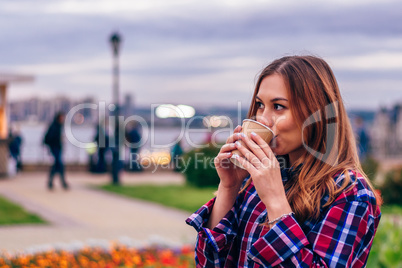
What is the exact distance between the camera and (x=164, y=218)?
29.2 ft

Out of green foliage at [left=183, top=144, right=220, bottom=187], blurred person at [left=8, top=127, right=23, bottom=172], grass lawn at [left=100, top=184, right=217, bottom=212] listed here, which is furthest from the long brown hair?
blurred person at [left=8, top=127, right=23, bottom=172]

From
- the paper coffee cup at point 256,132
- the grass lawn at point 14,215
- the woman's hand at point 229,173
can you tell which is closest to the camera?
the paper coffee cup at point 256,132

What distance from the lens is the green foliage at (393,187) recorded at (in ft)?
34.9

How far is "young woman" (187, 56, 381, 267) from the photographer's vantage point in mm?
1537

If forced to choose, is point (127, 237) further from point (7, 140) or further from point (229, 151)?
point (7, 140)

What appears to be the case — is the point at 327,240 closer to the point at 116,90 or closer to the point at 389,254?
the point at 389,254

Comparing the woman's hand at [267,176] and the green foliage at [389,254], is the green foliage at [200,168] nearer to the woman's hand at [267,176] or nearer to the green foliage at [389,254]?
the green foliage at [389,254]

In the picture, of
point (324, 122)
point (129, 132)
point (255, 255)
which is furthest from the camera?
point (129, 132)

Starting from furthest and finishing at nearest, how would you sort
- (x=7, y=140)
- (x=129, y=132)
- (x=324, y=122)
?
(x=129, y=132), (x=7, y=140), (x=324, y=122)

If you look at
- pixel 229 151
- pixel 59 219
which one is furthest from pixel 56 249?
pixel 229 151

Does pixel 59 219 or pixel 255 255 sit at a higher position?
pixel 255 255

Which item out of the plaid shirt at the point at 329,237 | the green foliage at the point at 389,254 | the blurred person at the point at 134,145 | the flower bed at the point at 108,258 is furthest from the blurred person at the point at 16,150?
the plaid shirt at the point at 329,237

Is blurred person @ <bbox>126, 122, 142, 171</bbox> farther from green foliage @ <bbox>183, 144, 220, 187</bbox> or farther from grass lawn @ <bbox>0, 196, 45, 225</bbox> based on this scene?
grass lawn @ <bbox>0, 196, 45, 225</bbox>

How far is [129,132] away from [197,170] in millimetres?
6193
